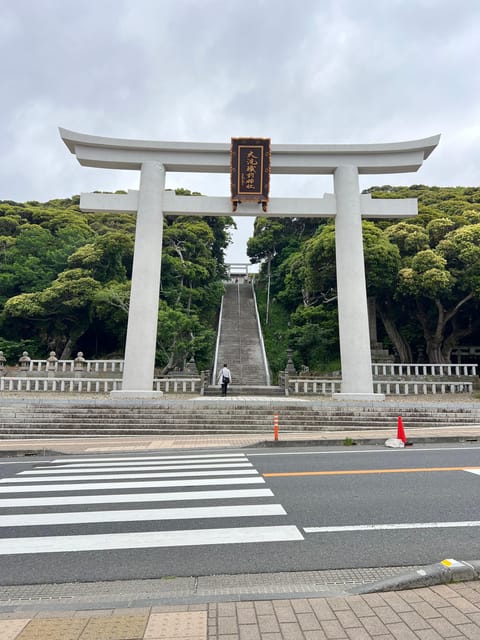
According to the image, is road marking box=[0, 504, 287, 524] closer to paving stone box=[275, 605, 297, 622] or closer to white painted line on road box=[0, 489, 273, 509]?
white painted line on road box=[0, 489, 273, 509]

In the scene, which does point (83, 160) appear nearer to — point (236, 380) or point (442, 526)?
point (236, 380)

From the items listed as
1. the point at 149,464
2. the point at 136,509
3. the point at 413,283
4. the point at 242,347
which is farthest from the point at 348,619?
the point at 242,347

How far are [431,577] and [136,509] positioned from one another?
3344 millimetres

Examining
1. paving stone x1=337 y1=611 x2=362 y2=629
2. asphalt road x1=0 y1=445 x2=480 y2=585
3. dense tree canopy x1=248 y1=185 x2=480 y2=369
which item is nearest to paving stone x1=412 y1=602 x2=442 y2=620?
paving stone x1=337 y1=611 x2=362 y2=629

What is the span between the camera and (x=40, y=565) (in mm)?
3566

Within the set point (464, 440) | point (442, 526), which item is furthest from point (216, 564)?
point (464, 440)

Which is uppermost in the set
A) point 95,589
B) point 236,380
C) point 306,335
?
point 306,335

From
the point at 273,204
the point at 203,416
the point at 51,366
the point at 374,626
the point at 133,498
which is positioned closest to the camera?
the point at 374,626

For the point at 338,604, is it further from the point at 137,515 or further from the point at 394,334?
the point at 394,334

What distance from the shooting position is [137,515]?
188 inches

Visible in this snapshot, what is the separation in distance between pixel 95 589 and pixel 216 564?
3.28 feet

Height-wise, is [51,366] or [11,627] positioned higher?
[51,366]

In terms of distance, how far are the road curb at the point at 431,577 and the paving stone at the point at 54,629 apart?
6.37 ft

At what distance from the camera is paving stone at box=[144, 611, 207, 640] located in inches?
98.0
